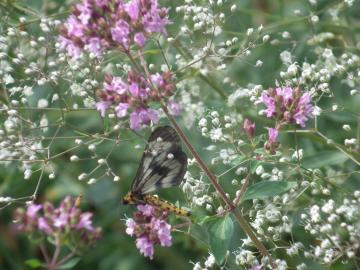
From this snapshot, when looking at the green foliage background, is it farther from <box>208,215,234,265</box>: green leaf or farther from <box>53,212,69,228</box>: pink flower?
<box>53,212,69,228</box>: pink flower

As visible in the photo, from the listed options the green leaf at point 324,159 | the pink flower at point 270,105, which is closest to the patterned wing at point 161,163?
the pink flower at point 270,105

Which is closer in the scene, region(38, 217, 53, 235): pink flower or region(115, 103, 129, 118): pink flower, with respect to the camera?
region(38, 217, 53, 235): pink flower

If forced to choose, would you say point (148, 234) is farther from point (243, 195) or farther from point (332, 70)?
point (332, 70)

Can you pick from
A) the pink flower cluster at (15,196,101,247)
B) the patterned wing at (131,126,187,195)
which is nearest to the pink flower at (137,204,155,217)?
the patterned wing at (131,126,187,195)

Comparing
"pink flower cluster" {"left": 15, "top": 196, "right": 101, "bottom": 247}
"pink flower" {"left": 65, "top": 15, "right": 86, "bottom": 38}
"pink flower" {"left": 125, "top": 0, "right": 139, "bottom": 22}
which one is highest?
"pink flower" {"left": 125, "top": 0, "right": 139, "bottom": 22}

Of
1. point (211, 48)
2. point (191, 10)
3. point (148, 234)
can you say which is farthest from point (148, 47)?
point (148, 234)

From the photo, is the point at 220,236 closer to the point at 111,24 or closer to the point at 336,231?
the point at 336,231
